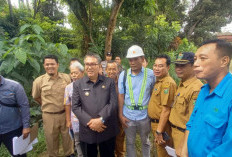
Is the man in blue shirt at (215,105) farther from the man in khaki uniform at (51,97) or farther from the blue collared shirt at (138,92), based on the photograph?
the man in khaki uniform at (51,97)

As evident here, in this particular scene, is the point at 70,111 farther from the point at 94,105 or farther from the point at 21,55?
the point at 21,55

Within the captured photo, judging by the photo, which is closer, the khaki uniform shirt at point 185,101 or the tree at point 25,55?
the khaki uniform shirt at point 185,101

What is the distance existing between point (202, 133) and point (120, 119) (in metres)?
1.44

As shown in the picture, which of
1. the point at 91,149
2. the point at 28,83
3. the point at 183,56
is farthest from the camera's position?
the point at 28,83

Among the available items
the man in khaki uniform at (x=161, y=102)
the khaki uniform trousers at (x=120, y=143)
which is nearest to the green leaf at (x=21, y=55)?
the khaki uniform trousers at (x=120, y=143)

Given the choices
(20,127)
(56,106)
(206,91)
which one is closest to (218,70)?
(206,91)

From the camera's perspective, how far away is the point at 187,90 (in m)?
1.74

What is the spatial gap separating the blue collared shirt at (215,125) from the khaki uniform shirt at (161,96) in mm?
737

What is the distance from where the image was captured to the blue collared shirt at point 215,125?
3.34ft

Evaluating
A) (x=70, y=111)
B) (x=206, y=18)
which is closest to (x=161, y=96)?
(x=70, y=111)

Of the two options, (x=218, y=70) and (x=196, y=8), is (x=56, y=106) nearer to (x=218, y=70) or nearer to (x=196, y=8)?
(x=218, y=70)

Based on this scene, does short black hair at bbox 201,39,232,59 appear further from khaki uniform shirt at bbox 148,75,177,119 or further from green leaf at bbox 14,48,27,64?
green leaf at bbox 14,48,27,64

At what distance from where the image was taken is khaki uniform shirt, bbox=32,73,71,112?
2.51 metres

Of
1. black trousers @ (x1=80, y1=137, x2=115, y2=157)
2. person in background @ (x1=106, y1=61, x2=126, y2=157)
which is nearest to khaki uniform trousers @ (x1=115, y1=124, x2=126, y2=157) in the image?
person in background @ (x1=106, y1=61, x2=126, y2=157)
